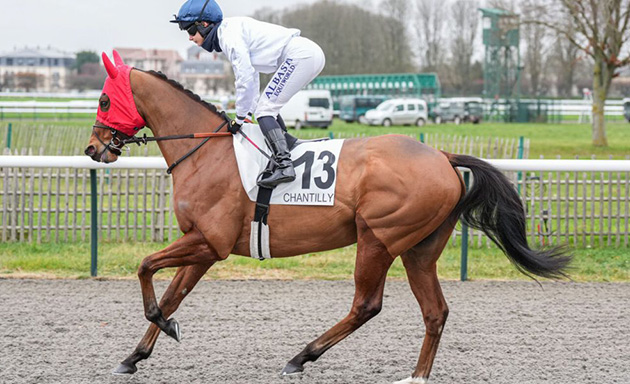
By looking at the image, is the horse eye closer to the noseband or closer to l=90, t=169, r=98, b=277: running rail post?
the noseband

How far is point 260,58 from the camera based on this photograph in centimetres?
448

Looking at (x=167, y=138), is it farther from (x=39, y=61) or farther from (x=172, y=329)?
(x=39, y=61)

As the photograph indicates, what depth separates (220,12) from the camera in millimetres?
4523

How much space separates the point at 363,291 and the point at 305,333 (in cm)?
104

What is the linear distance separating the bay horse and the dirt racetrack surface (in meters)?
0.26

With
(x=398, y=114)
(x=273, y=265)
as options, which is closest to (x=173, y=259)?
(x=273, y=265)

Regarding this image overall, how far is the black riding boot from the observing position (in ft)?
14.1

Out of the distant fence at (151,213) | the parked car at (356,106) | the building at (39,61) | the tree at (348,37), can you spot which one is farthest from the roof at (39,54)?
the distant fence at (151,213)

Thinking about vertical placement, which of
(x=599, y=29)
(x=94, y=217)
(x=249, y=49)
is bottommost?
(x=94, y=217)

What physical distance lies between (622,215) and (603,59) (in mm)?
12687

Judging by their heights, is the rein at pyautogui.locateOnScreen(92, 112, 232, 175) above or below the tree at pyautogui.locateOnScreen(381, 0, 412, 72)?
below

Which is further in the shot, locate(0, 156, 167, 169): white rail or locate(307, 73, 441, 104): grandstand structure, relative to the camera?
locate(307, 73, 441, 104): grandstand structure

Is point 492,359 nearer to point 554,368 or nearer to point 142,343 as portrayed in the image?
point 554,368

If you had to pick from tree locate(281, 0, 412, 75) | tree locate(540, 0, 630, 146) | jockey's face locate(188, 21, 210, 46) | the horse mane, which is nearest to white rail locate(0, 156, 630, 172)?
the horse mane
